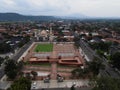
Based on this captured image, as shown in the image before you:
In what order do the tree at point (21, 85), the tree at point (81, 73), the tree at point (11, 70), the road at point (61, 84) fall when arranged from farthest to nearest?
1. the tree at point (81, 73)
2. the tree at point (11, 70)
3. the road at point (61, 84)
4. the tree at point (21, 85)

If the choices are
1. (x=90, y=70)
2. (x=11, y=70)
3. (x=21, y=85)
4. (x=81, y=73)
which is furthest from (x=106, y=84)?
(x=11, y=70)

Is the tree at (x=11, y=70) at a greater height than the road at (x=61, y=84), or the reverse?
the tree at (x=11, y=70)

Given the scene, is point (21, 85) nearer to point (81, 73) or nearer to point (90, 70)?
point (81, 73)

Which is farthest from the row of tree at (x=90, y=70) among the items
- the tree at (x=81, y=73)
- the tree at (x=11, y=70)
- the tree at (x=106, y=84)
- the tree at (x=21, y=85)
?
the tree at (x=106, y=84)

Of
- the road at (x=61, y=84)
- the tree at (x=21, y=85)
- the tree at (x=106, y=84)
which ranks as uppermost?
the tree at (x=106, y=84)

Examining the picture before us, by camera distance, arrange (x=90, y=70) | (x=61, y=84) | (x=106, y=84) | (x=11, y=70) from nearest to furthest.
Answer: (x=106, y=84) → (x=61, y=84) → (x=11, y=70) → (x=90, y=70)

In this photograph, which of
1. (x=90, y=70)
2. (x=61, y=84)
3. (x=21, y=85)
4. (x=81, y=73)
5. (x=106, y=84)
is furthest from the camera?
(x=90, y=70)

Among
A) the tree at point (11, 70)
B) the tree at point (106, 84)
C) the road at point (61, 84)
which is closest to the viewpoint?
the tree at point (106, 84)

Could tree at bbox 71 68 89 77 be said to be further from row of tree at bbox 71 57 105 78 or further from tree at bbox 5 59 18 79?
tree at bbox 5 59 18 79

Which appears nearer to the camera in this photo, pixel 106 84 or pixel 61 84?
pixel 106 84

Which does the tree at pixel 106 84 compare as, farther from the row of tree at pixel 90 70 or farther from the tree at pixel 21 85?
the row of tree at pixel 90 70

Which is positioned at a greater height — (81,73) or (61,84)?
(81,73)
